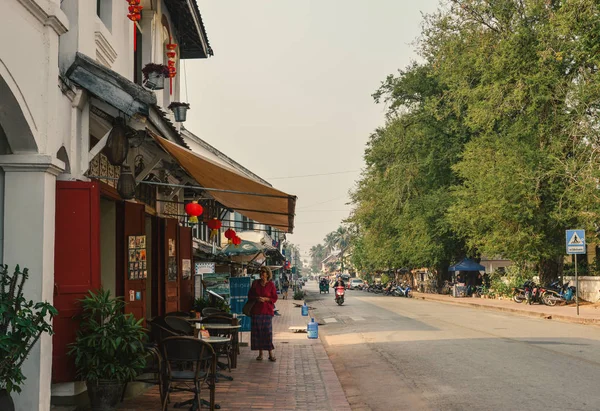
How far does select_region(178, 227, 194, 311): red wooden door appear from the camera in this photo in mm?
14703

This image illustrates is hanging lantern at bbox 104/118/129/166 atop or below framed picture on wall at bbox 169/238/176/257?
atop

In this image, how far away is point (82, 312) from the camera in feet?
25.5

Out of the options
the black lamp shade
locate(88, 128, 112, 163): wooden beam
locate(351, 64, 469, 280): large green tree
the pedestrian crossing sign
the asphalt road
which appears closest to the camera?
locate(88, 128, 112, 163): wooden beam

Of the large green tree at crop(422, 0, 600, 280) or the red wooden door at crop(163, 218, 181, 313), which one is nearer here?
the red wooden door at crop(163, 218, 181, 313)

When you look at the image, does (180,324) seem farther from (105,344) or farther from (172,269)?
(172,269)

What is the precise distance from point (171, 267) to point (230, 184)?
453 centimetres

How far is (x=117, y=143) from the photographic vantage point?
8.50 meters

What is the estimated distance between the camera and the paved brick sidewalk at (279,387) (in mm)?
8727

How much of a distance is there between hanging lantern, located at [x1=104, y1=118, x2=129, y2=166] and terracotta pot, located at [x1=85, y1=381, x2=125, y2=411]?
106 inches

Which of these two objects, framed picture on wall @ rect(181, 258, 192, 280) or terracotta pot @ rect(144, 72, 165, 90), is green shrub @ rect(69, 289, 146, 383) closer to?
terracotta pot @ rect(144, 72, 165, 90)

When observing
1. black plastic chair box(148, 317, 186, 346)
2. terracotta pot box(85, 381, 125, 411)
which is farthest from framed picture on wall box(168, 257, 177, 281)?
terracotta pot box(85, 381, 125, 411)

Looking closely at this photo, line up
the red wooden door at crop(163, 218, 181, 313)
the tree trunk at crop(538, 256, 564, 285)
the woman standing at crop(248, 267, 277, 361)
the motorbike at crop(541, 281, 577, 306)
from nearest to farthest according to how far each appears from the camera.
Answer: the woman standing at crop(248, 267, 277, 361) → the red wooden door at crop(163, 218, 181, 313) → the motorbike at crop(541, 281, 577, 306) → the tree trunk at crop(538, 256, 564, 285)

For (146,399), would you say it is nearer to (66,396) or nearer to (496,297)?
(66,396)

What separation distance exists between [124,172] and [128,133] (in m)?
0.54
